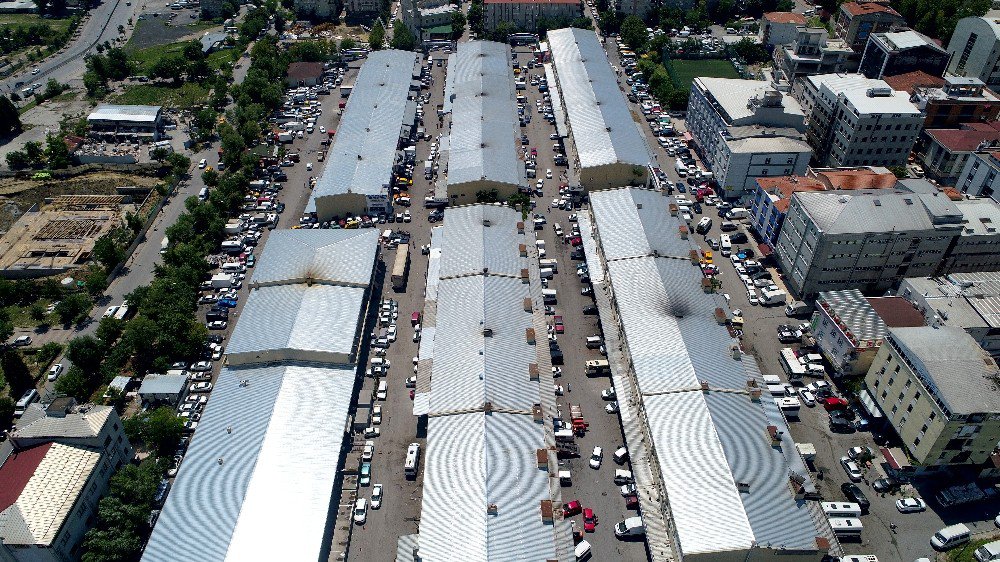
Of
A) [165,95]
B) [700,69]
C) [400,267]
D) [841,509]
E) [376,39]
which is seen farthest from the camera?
[376,39]

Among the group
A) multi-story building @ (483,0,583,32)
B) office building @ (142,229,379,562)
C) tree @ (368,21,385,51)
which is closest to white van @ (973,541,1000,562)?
office building @ (142,229,379,562)

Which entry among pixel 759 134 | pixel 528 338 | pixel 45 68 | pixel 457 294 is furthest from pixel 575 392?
pixel 45 68

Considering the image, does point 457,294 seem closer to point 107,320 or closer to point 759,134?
point 107,320

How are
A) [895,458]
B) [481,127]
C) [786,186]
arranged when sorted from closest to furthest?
[895,458], [786,186], [481,127]

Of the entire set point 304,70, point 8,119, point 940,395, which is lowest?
point 8,119

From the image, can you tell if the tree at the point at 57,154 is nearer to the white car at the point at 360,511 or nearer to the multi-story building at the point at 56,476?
the multi-story building at the point at 56,476

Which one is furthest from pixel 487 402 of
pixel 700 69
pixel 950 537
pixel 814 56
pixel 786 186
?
pixel 700 69

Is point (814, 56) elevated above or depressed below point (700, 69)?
above

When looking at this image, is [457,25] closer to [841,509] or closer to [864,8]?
[864,8]
